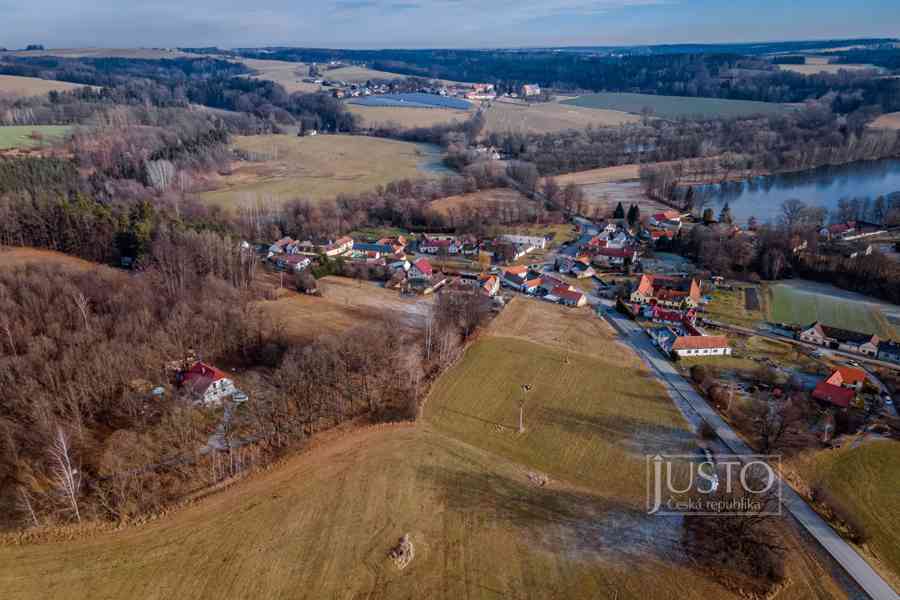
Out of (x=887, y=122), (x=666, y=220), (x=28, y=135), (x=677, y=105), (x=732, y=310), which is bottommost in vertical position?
(x=732, y=310)

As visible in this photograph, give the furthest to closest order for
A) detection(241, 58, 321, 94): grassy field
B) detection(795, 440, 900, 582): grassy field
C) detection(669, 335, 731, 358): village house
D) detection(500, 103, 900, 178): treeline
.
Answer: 1. detection(241, 58, 321, 94): grassy field
2. detection(500, 103, 900, 178): treeline
3. detection(669, 335, 731, 358): village house
4. detection(795, 440, 900, 582): grassy field

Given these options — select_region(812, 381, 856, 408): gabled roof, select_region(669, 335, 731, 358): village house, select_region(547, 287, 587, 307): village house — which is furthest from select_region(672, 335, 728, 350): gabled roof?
select_region(547, 287, 587, 307): village house

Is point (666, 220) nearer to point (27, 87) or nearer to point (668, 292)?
point (668, 292)

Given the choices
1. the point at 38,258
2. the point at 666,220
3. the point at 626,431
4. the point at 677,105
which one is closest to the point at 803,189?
the point at 666,220

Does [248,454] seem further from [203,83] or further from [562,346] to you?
[203,83]

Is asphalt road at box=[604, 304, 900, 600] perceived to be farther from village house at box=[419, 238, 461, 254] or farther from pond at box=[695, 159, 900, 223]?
pond at box=[695, 159, 900, 223]

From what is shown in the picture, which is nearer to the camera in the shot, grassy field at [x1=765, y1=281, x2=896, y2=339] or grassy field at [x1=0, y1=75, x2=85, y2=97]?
grassy field at [x1=765, y1=281, x2=896, y2=339]
